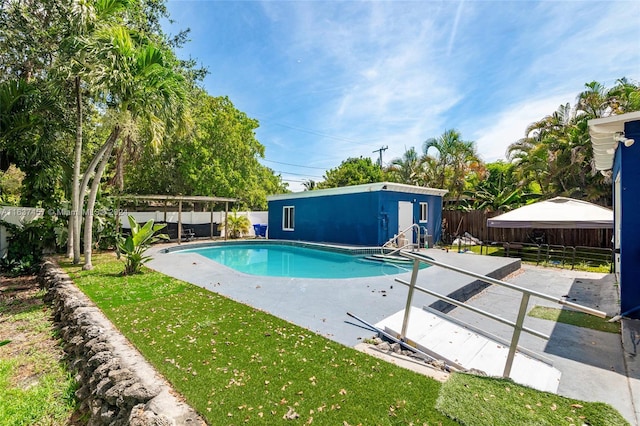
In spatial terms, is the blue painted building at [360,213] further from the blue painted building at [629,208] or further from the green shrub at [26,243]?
the green shrub at [26,243]

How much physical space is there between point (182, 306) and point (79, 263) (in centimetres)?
605

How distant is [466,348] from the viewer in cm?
412

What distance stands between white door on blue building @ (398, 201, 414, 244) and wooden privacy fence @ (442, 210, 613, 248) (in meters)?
3.70

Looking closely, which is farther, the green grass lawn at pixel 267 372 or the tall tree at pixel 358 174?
the tall tree at pixel 358 174

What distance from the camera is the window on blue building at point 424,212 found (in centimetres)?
1681

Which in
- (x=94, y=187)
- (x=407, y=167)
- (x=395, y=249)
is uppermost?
(x=407, y=167)

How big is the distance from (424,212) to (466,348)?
13.5 meters

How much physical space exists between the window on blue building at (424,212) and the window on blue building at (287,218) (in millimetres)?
7479

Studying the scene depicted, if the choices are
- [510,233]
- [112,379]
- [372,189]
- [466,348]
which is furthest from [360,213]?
[112,379]

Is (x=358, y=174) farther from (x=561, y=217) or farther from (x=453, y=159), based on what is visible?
(x=561, y=217)

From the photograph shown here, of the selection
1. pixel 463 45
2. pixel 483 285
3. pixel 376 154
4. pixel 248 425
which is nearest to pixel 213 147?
pixel 463 45

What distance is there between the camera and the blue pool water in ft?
34.3

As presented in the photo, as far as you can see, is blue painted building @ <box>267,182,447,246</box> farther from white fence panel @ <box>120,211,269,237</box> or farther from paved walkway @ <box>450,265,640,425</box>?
paved walkway @ <box>450,265,640,425</box>

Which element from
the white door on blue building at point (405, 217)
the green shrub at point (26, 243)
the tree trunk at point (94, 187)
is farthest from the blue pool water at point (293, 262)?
the green shrub at point (26, 243)
